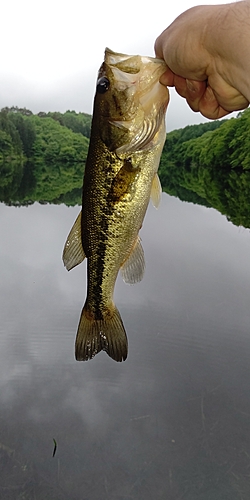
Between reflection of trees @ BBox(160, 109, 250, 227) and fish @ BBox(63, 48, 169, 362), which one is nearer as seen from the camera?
fish @ BBox(63, 48, 169, 362)

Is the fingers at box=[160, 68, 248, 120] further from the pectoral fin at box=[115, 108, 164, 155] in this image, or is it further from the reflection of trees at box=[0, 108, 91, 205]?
the reflection of trees at box=[0, 108, 91, 205]

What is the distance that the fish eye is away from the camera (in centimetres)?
193

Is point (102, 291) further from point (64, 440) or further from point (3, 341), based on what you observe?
point (3, 341)

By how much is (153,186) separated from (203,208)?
20.4 meters

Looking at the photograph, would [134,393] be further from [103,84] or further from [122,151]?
[103,84]

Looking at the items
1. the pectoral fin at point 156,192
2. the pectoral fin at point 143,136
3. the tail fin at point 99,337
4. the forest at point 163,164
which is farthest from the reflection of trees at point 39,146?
the pectoral fin at point 143,136

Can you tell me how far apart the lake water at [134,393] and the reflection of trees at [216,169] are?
9292 mm

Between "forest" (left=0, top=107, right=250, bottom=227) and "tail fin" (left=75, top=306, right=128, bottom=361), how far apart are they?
15.3 m

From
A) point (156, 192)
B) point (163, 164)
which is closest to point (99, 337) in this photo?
point (156, 192)

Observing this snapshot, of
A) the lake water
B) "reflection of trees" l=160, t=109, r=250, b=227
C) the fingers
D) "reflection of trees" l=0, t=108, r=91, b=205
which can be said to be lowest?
"reflection of trees" l=0, t=108, r=91, b=205

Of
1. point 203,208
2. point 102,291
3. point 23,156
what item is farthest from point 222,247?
point 23,156

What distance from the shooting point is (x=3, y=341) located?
7633mm

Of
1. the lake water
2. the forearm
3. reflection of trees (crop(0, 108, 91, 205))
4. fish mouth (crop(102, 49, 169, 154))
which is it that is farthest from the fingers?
reflection of trees (crop(0, 108, 91, 205))

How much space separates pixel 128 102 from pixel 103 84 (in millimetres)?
149
